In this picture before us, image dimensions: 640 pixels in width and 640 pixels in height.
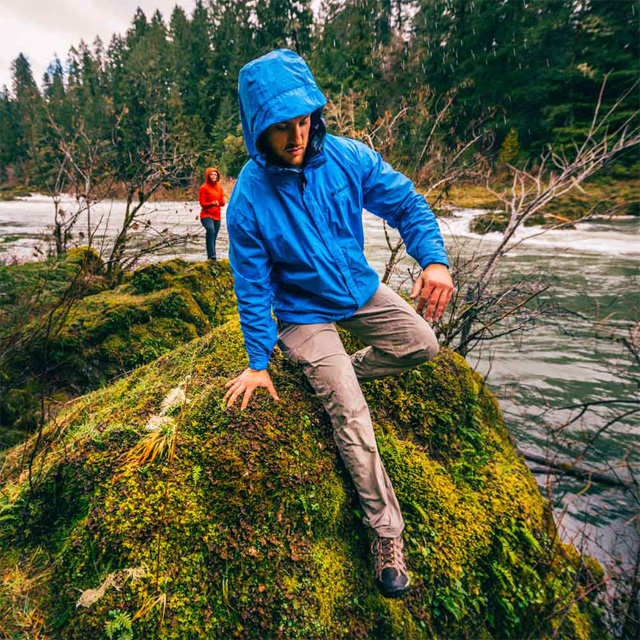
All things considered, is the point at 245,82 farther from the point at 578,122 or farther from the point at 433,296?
the point at 578,122

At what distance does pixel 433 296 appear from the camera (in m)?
1.97

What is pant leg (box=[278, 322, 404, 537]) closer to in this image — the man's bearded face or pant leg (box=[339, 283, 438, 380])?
pant leg (box=[339, 283, 438, 380])

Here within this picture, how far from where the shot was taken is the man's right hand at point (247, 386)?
83.4 inches

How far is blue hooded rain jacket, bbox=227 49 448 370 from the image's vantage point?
6.72 ft

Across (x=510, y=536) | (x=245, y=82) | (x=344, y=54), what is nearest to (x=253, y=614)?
(x=510, y=536)

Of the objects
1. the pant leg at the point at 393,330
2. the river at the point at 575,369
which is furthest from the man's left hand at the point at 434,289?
the river at the point at 575,369

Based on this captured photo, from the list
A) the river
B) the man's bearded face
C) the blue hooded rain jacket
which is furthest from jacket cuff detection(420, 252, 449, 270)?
the river

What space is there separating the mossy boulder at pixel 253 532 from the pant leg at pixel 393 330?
1.53ft

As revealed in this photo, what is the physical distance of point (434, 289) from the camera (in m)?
1.96

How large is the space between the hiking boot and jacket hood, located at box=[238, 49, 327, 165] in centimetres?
211

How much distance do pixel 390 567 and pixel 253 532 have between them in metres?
0.69

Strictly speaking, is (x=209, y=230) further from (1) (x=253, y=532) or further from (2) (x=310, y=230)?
(1) (x=253, y=532)

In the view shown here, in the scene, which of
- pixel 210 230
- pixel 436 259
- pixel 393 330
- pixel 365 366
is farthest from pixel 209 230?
pixel 436 259

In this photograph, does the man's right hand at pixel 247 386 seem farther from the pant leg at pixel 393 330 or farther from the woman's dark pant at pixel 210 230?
the woman's dark pant at pixel 210 230
